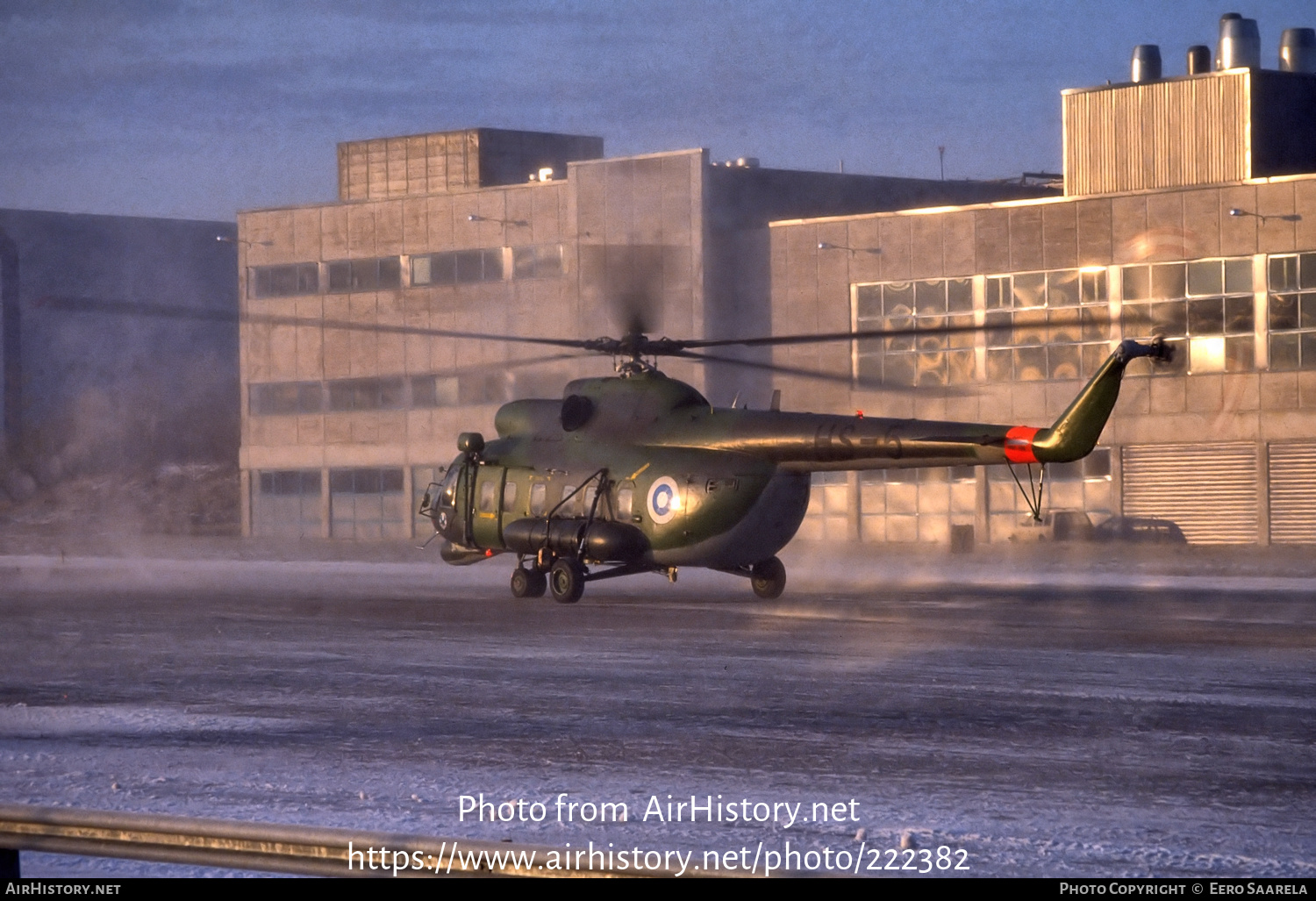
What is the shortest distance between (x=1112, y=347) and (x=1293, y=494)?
771 cm

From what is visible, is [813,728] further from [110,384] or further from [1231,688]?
[110,384]

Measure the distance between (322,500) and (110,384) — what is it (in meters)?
25.5

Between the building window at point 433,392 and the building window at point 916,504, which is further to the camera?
the building window at point 433,392

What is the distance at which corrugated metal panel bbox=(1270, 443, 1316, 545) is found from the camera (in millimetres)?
51875

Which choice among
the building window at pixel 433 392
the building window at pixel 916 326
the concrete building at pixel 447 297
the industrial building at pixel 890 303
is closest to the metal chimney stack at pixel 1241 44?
the industrial building at pixel 890 303

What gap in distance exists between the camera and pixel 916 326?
55875mm

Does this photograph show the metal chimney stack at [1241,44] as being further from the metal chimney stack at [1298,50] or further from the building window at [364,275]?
the building window at [364,275]

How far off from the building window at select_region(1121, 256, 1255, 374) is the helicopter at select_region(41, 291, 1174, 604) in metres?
29.9

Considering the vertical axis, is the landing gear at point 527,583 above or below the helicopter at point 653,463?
below

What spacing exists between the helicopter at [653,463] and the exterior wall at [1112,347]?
95.0 ft

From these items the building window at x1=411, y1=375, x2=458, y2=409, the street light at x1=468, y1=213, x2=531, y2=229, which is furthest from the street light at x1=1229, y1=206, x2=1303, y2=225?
the building window at x1=411, y1=375, x2=458, y2=409

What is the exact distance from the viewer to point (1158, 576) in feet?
109

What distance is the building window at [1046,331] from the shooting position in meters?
53.9

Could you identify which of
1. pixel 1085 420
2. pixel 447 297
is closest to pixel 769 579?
pixel 1085 420
